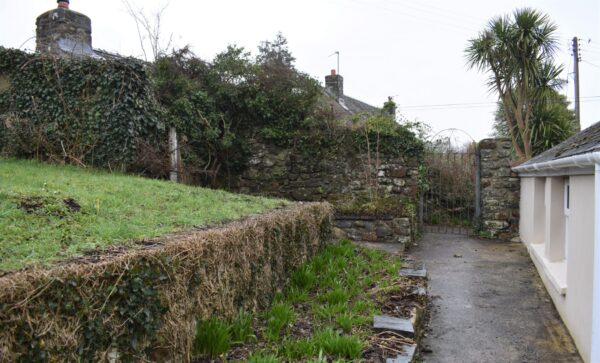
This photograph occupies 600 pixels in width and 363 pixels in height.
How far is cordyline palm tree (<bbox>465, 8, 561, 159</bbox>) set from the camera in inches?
403

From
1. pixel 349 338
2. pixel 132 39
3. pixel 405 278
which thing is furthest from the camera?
pixel 132 39

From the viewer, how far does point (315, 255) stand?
6.23 m

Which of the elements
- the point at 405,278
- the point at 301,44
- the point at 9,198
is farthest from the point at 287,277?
the point at 301,44

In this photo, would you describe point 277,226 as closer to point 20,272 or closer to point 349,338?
point 349,338

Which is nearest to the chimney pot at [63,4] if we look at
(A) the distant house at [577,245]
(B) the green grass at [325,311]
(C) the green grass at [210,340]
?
(B) the green grass at [325,311]

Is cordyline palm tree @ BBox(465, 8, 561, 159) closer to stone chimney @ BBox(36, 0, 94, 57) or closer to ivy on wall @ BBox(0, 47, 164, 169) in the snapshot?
ivy on wall @ BBox(0, 47, 164, 169)

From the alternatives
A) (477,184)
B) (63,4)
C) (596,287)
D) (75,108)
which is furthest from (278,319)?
(63,4)

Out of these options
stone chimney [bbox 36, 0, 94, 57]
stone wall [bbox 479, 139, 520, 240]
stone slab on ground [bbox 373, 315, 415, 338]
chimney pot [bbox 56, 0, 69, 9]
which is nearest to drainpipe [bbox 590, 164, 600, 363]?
stone slab on ground [bbox 373, 315, 415, 338]

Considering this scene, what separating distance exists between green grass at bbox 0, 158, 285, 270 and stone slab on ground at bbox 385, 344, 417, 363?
1.90 m

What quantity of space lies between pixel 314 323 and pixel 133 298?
6.97 ft

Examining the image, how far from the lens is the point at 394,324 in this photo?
3.93 metres

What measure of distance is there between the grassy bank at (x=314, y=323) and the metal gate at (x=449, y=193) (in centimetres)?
622

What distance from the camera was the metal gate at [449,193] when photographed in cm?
1145

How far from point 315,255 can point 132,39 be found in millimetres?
8409
